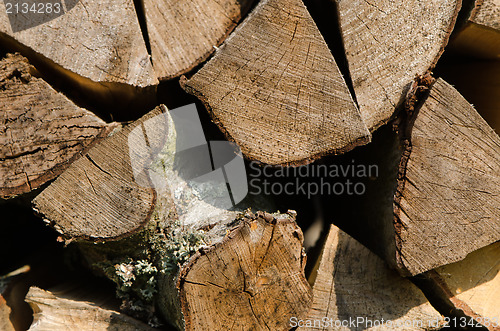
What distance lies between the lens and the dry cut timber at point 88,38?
1496 mm

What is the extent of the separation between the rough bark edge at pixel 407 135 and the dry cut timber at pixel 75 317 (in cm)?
110

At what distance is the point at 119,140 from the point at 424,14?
1.25m

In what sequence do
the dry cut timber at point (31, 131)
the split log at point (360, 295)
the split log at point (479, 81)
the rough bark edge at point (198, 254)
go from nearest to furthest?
the rough bark edge at point (198, 254) < the dry cut timber at point (31, 131) < the split log at point (360, 295) < the split log at point (479, 81)

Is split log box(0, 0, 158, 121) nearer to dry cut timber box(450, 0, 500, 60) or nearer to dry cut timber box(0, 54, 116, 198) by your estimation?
dry cut timber box(0, 54, 116, 198)

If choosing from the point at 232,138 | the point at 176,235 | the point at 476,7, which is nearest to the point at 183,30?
the point at 232,138

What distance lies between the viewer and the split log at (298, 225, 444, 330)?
170 centimetres

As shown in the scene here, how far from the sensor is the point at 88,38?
1515mm

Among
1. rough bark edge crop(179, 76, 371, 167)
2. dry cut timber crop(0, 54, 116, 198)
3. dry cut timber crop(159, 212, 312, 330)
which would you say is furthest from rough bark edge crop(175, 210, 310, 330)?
dry cut timber crop(0, 54, 116, 198)

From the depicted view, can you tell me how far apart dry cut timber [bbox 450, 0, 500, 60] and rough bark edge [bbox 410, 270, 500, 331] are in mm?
1006

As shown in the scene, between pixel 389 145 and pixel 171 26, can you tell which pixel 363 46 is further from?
pixel 171 26

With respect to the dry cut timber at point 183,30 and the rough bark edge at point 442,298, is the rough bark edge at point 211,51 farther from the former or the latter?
the rough bark edge at point 442,298

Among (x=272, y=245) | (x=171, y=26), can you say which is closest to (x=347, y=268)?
(x=272, y=245)

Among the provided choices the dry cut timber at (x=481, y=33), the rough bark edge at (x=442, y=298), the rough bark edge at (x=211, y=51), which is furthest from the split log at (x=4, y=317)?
the dry cut timber at (x=481, y=33)

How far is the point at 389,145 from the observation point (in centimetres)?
181
